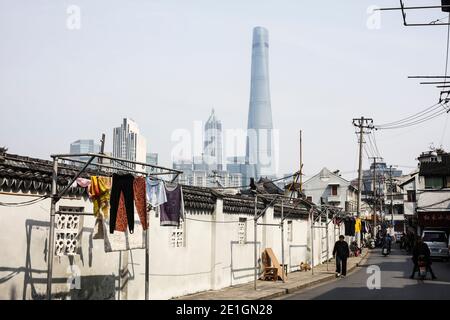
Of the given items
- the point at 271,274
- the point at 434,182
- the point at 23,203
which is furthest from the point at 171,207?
the point at 434,182

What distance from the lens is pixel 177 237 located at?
55.8ft

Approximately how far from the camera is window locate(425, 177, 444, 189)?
51469 millimetres

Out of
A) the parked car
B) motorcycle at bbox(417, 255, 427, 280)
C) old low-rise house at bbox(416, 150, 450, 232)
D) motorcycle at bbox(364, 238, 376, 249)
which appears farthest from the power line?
motorcycle at bbox(364, 238, 376, 249)

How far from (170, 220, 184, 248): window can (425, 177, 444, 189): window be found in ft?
132

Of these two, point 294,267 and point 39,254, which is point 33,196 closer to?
point 39,254

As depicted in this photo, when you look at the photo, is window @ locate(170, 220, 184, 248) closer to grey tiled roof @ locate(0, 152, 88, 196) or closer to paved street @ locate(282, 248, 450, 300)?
paved street @ locate(282, 248, 450, 300)

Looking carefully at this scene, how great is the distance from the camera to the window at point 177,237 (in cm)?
1669

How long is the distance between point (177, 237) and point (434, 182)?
134 feet

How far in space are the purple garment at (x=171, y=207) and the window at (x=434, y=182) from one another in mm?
42983

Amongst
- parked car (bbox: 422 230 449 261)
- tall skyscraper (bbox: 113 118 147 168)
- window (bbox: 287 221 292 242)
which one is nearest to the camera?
tall skyscraper (bbox: 113 118 147 168)

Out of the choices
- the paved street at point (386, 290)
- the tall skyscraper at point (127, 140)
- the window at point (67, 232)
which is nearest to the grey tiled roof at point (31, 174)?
the window at point (67, 232)

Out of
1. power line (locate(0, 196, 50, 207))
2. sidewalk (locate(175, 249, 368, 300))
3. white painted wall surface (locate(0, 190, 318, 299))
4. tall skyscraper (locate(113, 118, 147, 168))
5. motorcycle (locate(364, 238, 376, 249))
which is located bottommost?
motorcycle (locate(364, 238, 376, 249))
